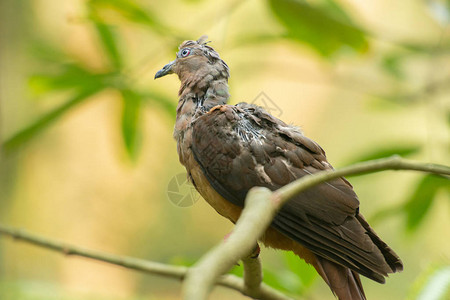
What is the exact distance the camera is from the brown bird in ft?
6.54

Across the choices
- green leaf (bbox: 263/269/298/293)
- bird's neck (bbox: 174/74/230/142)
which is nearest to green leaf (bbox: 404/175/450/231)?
green leaf (bbox: 263/269/298/293)

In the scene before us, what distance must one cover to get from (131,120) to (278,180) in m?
1.15

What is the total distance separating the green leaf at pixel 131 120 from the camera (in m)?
2.77

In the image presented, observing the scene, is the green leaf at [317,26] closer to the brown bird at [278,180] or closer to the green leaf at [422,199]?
the brown bird at [278,180]

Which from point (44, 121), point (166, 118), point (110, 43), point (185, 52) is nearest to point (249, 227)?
point (185, 52)

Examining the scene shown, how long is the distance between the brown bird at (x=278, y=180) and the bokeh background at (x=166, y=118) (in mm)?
222

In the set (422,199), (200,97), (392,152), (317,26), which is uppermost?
(317,26)

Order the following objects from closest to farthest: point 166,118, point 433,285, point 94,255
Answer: point 433,285, point 94,255, point 166,118

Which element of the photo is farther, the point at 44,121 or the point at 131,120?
the point at 131,120

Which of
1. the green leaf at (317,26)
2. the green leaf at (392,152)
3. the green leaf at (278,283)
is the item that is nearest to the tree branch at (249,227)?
the green leaf at (278,283)

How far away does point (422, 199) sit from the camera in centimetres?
269

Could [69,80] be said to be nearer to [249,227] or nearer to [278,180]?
[278,180]

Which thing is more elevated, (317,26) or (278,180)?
(317,26)

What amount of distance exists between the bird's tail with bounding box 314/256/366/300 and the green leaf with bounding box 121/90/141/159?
1193 millimetres
